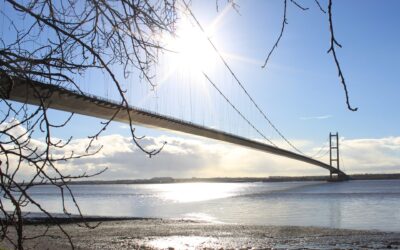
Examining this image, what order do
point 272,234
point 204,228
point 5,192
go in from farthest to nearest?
point 204,228 → point 272,234 → point 5,192

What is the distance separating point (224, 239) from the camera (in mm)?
21078

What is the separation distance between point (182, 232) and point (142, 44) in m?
22.2

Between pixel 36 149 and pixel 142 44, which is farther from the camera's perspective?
pixel 142 44

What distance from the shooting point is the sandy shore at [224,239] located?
1831 centimetres

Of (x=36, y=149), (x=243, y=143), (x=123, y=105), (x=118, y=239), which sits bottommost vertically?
(x=118, y=239)

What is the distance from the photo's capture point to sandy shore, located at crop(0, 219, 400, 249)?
18.3 m

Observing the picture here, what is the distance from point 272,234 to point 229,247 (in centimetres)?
518

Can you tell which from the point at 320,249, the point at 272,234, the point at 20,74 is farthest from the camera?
the point at 272,234

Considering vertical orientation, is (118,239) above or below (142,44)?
below

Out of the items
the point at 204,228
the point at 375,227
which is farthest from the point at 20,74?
the point at 375,227

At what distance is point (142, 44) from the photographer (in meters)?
2.33

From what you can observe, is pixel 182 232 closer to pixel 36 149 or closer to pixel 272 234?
pixel 272 234

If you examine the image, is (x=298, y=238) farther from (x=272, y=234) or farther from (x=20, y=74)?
(x=20, y=74)

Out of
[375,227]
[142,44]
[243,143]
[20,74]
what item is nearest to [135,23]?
[142,44]
